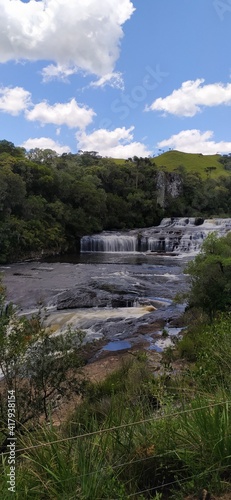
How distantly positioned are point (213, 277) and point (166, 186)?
52193 mm

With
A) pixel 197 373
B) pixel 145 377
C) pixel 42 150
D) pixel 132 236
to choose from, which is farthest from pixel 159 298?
pixel 42 150

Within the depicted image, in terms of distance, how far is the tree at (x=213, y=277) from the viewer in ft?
39.7

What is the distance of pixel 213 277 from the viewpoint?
40.4 feet

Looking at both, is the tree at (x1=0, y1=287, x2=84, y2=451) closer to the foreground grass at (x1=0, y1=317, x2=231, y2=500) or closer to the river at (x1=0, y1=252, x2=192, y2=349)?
the foreground grass at (x1=0, y1=317, x2=231, y2=500)

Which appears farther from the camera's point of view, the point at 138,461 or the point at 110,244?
the point at 110,244

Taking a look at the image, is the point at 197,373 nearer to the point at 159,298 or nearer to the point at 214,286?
the point at 214,286

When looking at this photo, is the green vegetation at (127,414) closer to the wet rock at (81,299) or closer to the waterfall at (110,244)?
the wet rock at (81,299)

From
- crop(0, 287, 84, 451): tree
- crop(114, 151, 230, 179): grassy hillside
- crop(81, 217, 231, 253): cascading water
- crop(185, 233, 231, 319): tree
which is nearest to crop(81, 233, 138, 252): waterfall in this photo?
crop(81, 217, 231, 253): cascading water

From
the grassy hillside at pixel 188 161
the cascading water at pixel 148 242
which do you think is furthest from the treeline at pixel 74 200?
the grassy hillside at pixel 188 161

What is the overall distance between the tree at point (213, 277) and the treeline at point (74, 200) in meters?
20.4

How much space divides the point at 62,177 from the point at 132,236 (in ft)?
34.7

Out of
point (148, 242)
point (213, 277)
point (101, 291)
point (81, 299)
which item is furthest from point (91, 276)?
point (148, 242)

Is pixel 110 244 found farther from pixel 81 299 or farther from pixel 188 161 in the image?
pixel 188 161

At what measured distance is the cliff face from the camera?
60875 millimetres
